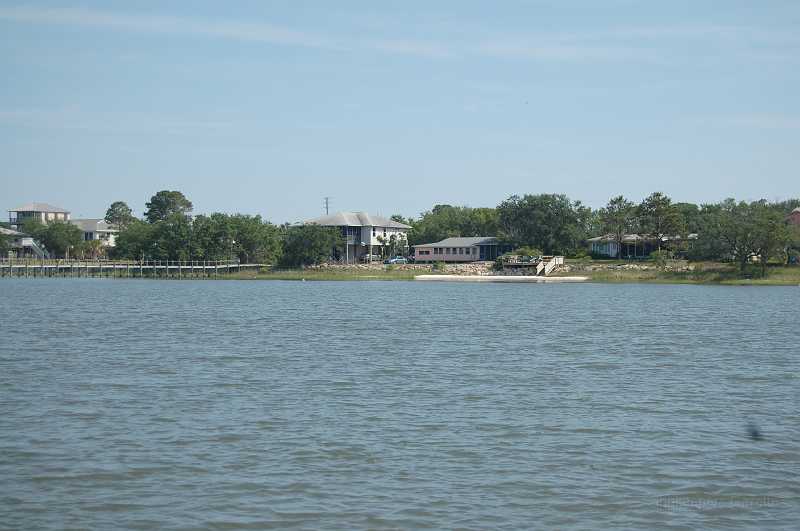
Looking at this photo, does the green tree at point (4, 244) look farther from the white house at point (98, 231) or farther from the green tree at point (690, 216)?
the green tree at point (690, 216)

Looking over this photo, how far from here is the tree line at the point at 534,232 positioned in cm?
9881

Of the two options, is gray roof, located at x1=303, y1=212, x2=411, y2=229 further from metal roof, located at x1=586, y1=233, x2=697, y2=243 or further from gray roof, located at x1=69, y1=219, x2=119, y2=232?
gray roof, located at x1=69, y1=219, x2=119, y2=232

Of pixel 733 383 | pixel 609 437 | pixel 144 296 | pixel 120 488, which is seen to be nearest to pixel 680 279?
pixel 144 296

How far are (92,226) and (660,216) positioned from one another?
117m

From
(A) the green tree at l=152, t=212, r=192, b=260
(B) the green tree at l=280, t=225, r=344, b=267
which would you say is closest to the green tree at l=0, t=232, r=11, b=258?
(A) the green tree at l=152, t=212, r=192, b=260

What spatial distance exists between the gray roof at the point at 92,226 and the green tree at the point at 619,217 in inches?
4139

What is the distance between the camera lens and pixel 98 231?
591 feet

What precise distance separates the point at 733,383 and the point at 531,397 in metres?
7.08

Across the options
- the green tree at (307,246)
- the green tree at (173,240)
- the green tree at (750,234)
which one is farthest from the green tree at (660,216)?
the green tree at (173,240)

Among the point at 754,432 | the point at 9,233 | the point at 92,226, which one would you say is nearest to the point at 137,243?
the point at 9,233

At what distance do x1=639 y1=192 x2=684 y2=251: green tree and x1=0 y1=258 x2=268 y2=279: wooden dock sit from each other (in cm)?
5555

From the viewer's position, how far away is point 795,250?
337 ft

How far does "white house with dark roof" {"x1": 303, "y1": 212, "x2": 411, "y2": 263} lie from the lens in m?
140

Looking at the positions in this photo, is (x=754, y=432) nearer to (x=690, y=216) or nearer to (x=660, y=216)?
(x=660, y=216)
